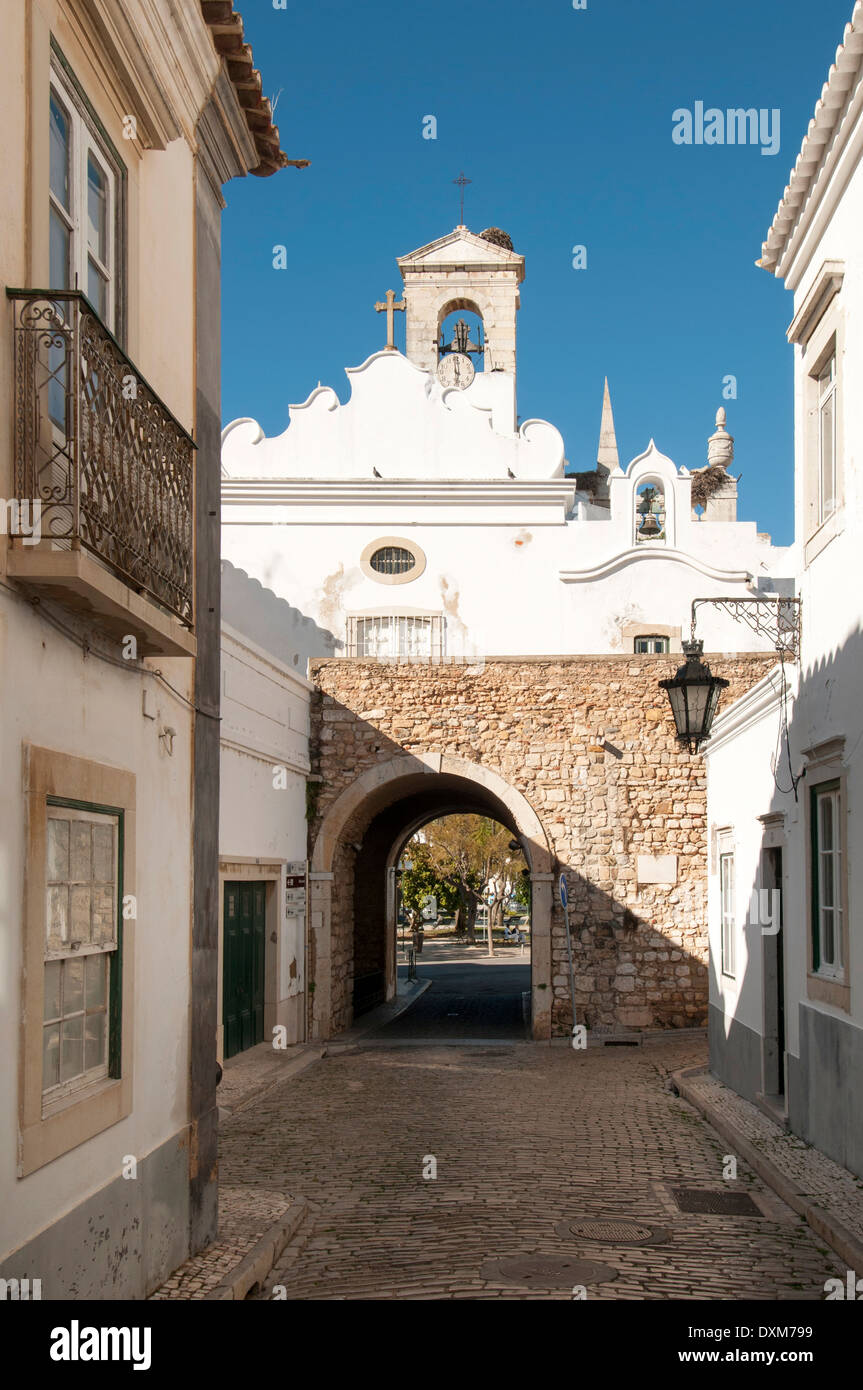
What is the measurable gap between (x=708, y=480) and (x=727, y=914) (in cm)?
2466

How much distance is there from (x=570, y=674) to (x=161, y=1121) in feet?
44.6

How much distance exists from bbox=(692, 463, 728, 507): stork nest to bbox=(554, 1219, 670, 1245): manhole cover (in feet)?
101

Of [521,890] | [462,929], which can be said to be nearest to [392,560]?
[521,890]

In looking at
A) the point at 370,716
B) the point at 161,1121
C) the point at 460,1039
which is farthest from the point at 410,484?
the point at 161,1121

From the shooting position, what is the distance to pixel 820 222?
9.48m

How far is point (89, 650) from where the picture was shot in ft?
17.8

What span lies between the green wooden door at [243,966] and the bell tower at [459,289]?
63.0ft

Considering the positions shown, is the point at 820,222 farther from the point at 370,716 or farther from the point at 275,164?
the point at 370,716

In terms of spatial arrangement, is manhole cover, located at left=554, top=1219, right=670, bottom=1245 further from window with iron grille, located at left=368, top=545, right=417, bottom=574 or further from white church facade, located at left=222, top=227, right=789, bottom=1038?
window with iron grille, located at left=368, top=545, right=417, bottom=574

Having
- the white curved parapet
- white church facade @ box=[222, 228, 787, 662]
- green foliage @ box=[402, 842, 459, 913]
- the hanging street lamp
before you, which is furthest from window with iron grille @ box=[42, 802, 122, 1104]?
green foliage @ box=[402, 842, 459, 913]

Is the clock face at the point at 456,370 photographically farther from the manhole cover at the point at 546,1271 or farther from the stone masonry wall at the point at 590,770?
the manhole cover at the point at 546,1271

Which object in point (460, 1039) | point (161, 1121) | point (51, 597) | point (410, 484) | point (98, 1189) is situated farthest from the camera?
point (410, 484)

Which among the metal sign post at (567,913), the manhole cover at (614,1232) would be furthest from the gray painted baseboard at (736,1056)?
the manhole cover at (614,1232)

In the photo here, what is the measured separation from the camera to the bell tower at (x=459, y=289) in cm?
3291
